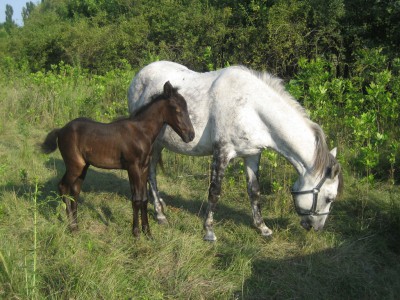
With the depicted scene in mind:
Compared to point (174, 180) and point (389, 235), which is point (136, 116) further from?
point (389, 235)

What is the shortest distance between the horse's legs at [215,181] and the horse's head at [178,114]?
0.41m

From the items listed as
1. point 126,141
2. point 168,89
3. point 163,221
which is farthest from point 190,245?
point 168,89

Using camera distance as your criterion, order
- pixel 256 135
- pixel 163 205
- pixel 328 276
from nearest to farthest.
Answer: pixel 328 276
pixel 256 135
pixel 163 205

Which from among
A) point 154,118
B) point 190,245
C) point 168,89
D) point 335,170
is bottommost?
point 190,245

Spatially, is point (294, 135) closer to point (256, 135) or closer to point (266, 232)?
point (256, 135)

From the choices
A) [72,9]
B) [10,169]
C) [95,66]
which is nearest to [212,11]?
[95,66]

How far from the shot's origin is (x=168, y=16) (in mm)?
15219

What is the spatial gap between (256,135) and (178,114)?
845 millimetres

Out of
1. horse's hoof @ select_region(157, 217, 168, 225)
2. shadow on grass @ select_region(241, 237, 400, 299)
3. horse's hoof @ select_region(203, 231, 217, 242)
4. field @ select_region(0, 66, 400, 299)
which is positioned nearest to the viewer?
field @ select_region(0, 66, 400, 299)

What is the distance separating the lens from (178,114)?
417 centimetres

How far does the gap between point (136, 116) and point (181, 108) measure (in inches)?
19.6

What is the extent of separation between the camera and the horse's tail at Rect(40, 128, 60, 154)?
14.1ft

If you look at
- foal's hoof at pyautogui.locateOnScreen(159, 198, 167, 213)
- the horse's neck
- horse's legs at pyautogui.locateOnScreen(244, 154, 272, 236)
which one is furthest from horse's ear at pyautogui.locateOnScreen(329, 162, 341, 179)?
foal's hoof at pyautogui.locateOnScreen(159, 198, 167, 213)

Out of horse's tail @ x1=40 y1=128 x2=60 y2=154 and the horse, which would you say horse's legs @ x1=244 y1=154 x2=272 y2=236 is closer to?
the horse
